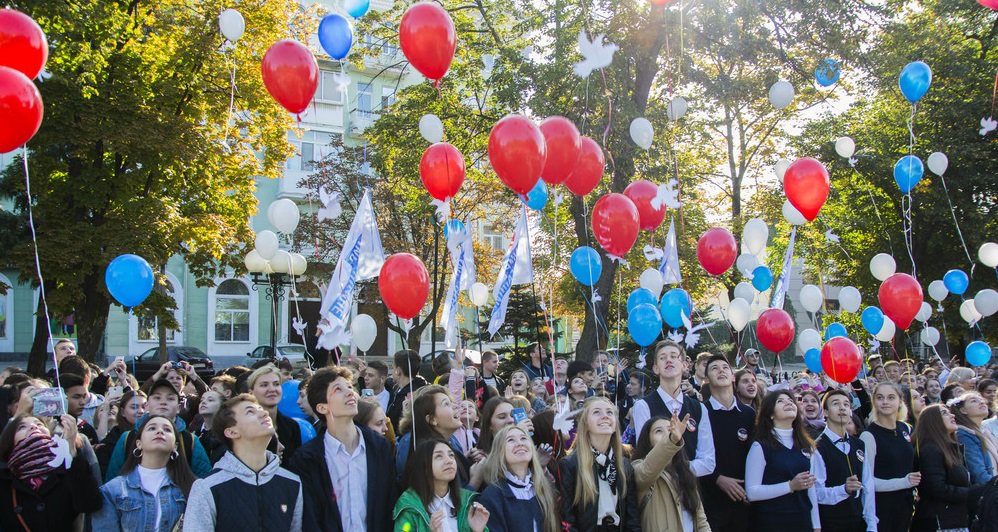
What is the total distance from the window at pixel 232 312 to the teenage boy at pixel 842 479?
93.7 feet

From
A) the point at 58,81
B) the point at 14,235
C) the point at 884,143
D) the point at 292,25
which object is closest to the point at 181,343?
the point at 14,235

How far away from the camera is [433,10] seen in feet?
23.3

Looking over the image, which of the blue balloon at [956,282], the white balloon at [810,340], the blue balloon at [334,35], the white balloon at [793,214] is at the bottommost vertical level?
the white balloon at [810,340]

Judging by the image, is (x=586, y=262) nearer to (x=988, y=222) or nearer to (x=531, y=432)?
(x=531, y=432)

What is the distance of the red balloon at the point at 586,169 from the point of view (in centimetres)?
844

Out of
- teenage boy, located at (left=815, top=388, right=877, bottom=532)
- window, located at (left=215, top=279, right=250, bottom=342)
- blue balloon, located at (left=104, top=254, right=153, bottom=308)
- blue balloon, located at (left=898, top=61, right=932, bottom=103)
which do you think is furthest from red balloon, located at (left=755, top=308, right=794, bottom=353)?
window, located at (left=215, top=279, right=250, bottom=342)

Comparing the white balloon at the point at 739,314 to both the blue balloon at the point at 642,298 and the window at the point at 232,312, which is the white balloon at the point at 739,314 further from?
the window at the point at 232,312

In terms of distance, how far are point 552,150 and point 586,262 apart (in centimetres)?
252

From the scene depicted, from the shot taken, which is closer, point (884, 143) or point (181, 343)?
point (884, 143)

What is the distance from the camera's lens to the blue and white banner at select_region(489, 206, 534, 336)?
713 cm

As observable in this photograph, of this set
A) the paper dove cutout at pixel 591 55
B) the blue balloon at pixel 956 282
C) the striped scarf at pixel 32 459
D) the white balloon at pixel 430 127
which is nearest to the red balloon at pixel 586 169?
the paper dove cutout at pixel 591 55

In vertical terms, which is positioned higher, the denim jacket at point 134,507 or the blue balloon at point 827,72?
the blue balloon at point 827,72

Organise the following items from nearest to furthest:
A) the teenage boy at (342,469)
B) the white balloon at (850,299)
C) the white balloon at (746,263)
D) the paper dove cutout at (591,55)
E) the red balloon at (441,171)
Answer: the teenage boy at (342,469), the paper dove cutout at (591,55), the red balloon at (441,171), the white balloon at (746,263), the white balloon at (850,299)

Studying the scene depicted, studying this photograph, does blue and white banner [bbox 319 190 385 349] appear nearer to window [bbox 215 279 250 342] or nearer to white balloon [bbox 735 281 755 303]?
white balloon [bbox 735 281 755 303]
